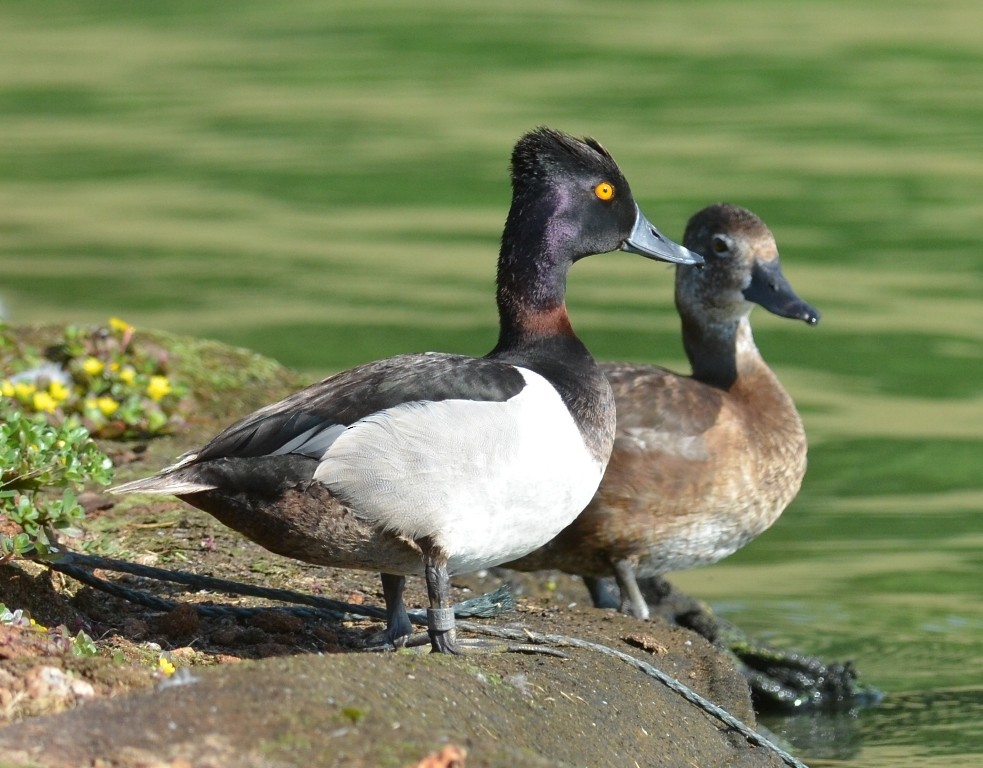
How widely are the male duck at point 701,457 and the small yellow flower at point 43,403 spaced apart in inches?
71.3

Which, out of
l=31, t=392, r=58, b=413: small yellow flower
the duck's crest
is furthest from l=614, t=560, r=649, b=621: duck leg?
l=31, t=392, r=58, b=413: small yellow flower

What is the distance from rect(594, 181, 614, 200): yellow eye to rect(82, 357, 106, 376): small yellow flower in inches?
105

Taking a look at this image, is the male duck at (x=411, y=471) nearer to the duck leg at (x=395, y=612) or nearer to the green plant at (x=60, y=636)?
the duck leg at (x=395, y=612)

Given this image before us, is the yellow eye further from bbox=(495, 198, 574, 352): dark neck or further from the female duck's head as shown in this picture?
the female duck's head

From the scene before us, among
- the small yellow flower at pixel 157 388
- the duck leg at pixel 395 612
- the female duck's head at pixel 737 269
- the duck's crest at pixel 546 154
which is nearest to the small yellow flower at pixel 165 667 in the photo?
the duck leg at pixel 395 612

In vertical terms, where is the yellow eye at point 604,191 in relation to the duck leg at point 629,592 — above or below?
above

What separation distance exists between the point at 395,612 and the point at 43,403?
211 centimetres

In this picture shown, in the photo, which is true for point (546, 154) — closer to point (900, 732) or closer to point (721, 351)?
point (721, 351)

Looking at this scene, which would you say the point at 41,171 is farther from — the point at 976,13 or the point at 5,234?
the point at 976,13

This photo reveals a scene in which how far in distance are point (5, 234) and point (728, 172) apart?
608 cm

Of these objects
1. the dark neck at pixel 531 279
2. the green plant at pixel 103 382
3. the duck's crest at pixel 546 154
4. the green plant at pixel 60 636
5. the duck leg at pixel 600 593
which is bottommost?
the duck leg at pixel 600 593

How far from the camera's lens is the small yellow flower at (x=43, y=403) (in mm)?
6273

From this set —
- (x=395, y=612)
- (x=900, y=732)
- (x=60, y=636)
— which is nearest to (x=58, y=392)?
(x=395, y=612)

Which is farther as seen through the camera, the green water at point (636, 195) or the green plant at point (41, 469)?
the green water at point (636, 195)
